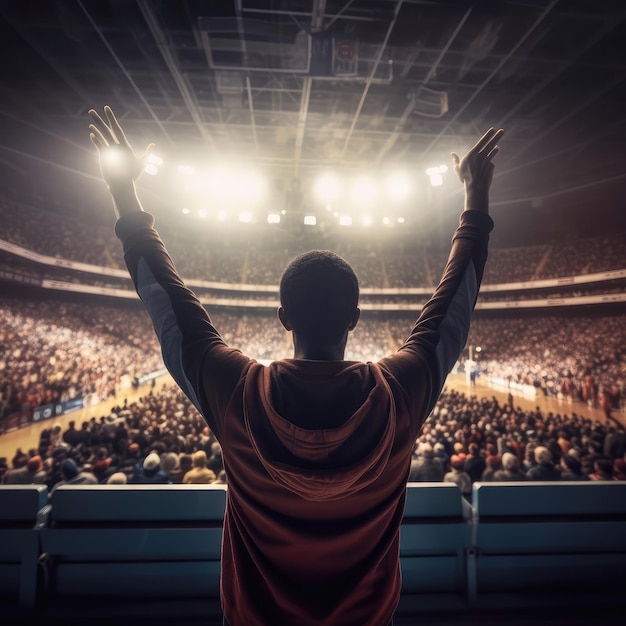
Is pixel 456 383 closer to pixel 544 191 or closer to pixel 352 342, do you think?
pixel 352 342

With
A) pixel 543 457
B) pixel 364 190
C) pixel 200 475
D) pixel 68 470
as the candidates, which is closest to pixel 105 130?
pixel 200 475

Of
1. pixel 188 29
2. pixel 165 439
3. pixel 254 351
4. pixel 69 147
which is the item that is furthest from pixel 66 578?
pixel 254 351

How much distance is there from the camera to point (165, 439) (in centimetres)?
632

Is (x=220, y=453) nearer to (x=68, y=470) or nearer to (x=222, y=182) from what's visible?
(x=68, y=470)

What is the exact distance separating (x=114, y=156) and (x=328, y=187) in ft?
45.1

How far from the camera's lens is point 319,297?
959 mm

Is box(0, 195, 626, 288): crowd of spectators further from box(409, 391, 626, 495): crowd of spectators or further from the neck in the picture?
the neck

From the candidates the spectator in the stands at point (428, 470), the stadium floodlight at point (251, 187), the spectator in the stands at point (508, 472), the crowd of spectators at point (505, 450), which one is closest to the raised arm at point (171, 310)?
the crowd of spectators at point (505, 450)

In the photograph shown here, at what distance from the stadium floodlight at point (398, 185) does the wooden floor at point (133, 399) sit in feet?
33.6

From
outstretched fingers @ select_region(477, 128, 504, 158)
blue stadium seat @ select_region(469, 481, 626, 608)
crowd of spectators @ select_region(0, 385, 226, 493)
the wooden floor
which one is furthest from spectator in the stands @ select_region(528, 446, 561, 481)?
the wooden floor

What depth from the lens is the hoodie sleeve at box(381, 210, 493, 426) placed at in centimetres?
95

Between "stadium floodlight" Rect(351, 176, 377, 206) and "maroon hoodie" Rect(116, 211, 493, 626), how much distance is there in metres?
14.8

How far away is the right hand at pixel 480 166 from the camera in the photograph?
1.36m

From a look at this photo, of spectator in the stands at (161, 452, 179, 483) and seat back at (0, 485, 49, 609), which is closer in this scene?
seat back at (0, 485, 49, 609)
